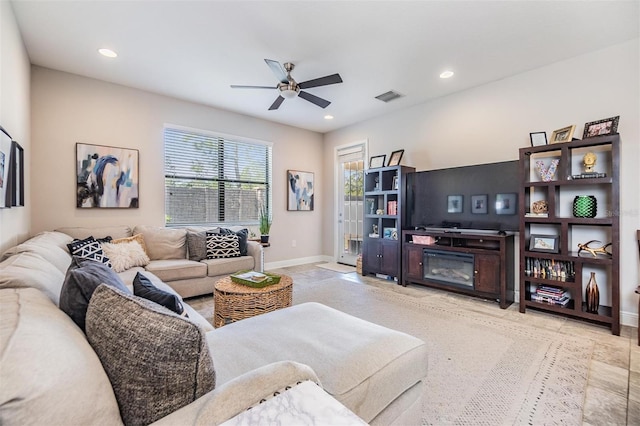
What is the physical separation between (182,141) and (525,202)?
15.2 ft

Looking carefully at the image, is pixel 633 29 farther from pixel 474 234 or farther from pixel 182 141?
pixel 182 141

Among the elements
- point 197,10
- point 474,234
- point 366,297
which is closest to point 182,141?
point 197,10

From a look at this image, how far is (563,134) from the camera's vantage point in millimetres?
3051

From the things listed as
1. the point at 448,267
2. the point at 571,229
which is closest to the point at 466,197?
the point at 448,267

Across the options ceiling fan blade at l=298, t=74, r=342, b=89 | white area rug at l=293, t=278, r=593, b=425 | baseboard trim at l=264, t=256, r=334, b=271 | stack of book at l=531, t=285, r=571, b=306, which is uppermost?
ceiling fan blade at l=298, t=74, r=342, b=89

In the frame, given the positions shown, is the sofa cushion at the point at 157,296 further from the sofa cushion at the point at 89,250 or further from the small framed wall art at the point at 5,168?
the sofa cushion at the point at 89,250

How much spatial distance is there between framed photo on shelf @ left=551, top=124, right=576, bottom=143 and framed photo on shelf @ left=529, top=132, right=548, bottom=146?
7 centimetres

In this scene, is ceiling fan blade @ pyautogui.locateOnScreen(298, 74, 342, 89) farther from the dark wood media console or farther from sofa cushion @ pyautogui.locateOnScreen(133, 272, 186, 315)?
sofa cushion @ pyautogui.locateOnScreen(133, 272, 186, 315)

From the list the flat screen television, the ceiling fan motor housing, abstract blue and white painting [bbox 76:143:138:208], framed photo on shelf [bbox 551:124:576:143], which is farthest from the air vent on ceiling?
abstract blue and white painting [bbox 76:143:138:208]

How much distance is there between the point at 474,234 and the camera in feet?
11.7

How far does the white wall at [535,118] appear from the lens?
2811mm

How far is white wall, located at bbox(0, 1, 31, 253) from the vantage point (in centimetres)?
209

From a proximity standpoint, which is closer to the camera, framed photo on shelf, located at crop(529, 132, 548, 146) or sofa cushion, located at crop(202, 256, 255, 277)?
framed photo on shelf, located at crop(529, 132, 548, 146)

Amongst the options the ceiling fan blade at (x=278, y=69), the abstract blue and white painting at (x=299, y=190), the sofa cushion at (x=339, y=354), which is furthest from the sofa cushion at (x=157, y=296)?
the abstract blue and white painting at (x=299, y=190)
